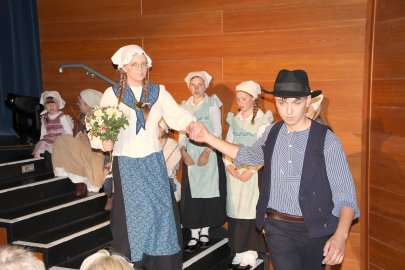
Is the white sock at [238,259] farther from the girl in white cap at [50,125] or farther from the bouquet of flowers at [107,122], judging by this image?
the girl in white cap at [50,125]

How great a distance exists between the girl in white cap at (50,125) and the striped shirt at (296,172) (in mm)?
3587

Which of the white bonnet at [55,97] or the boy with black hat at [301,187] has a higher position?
the white bonnet at [55,97]

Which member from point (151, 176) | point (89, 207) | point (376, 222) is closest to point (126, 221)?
point (151, 176)

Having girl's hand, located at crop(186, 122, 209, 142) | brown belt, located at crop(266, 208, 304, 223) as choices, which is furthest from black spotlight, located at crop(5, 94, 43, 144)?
brown belt, located at crop(266, 208, 304, 223)

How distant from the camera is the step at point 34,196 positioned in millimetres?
5070

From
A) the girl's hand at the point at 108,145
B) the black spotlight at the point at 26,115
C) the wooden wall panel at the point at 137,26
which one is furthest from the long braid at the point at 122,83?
the black spotlight at the point at 26,115

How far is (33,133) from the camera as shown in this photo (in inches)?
272

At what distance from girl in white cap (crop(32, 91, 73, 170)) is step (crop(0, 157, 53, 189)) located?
10 centimetres

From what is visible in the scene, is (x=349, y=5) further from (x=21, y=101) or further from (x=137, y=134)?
(x=21, y=101)

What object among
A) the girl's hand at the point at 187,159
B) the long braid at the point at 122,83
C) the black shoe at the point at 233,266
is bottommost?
the black shoe at the point at 233,266

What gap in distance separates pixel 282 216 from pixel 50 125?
3.83 meters

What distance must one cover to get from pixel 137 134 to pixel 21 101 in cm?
360

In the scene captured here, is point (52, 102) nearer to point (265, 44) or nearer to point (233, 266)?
point (265, 44)

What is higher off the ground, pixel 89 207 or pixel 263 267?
pixel 89 207
